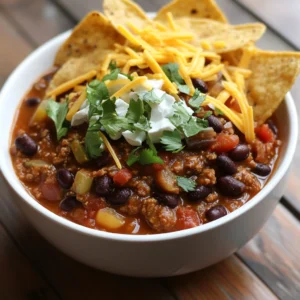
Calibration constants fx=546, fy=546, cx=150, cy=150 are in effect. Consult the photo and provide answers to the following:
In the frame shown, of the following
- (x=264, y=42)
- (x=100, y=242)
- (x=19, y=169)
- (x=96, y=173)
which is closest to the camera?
(x=100, y=242)

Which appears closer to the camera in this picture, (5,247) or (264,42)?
(5,247)

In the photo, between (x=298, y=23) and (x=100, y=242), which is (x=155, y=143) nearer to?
(x=100, y=242)

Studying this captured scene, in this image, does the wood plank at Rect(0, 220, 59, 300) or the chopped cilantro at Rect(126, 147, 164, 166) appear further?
the wood plank at Rect(0, 220, 59, 300)

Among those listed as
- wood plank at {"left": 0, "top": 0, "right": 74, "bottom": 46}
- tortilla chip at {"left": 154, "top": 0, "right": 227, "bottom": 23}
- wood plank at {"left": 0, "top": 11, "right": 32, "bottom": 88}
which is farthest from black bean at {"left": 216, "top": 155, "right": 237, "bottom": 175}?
wood plank at {"left": 0, "top": 0, "right": 74, "bottom": 46}

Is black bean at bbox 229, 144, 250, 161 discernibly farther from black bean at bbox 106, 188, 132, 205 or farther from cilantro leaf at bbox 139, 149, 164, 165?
black bean at bbox 106, 188, 132, 205

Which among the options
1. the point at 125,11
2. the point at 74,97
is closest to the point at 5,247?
the point at 74,97
